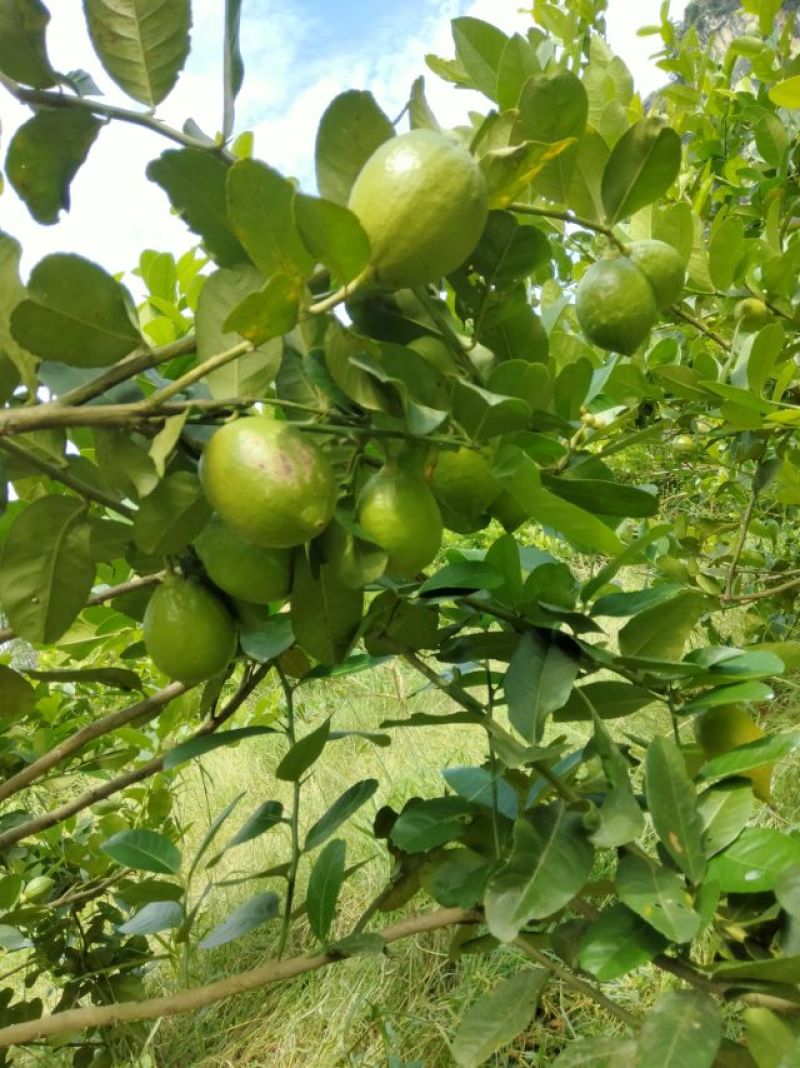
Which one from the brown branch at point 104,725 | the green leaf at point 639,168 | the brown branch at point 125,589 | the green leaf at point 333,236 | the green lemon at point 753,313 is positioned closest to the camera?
the green leaf at point 333,236

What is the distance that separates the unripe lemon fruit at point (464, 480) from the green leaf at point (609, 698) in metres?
0.18

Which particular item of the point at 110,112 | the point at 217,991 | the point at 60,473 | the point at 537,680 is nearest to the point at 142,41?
the point at 110,112

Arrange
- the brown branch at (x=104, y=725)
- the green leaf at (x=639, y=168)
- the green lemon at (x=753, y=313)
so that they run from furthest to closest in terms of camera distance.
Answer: the green lemon at (x=753, y=313)
the brown branch at (x=104, y=725)
the green leaf at (x=639, y=168)

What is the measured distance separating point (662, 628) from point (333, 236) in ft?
1.36

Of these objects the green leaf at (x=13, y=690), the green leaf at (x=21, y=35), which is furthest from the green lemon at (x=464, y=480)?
the green leaf at (x=13, y=690)

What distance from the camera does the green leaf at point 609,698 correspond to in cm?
67

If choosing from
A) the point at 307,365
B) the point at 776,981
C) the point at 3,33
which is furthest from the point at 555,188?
the point at 776,981

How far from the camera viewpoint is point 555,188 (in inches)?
26.3

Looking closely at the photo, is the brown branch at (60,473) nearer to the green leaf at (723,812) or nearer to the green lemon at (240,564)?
the green lemon at (240,564)

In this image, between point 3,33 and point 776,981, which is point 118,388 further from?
point 776,981

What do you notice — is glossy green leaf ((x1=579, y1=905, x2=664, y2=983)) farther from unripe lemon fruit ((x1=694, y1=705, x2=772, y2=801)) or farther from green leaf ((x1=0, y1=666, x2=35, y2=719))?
green leaf ((x1=0, y1=666, x2=35, y2=719))

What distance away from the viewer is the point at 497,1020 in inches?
23.3

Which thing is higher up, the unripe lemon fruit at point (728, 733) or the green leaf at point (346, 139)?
the green leaf at point (346, 139)

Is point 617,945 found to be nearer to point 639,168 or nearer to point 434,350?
point 434,350
